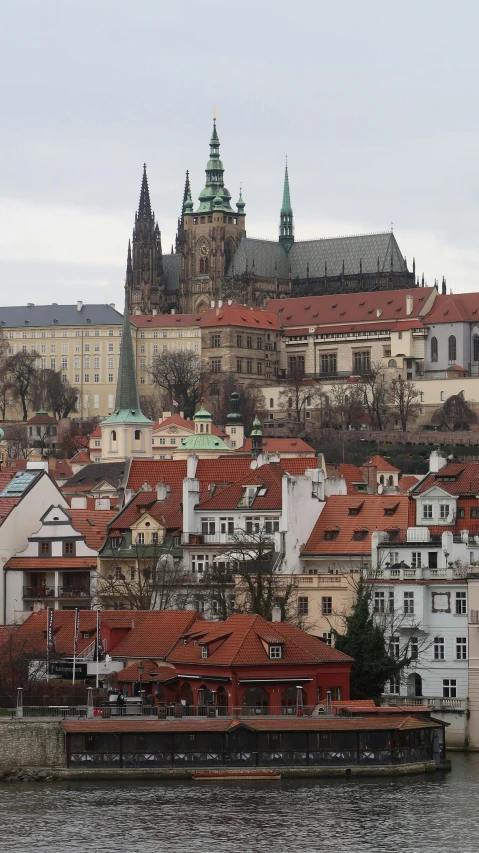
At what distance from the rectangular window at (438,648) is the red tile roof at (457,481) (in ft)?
21.5

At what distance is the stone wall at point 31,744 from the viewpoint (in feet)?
216

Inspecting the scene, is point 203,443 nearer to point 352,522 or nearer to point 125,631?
point 352,522

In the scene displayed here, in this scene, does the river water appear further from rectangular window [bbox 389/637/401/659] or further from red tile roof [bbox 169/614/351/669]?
rectangular window [bbox 389/637/401/659]

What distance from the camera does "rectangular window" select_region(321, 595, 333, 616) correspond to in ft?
255

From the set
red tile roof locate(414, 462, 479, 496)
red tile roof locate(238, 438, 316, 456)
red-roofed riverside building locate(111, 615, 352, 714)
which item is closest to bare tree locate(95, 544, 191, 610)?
red tile roof locate(414, 462, 479, 496)

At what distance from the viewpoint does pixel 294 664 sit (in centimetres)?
6888

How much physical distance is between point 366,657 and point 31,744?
36.4ft

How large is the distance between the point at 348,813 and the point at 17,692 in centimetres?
1238

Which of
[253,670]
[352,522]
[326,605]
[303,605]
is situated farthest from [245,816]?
[352,522]

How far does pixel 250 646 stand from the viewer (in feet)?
227

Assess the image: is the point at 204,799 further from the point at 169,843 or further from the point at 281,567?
the point at 281,567

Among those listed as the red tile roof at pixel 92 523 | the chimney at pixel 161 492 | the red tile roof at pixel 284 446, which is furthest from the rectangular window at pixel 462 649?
the red tile roof at pixel 284 446

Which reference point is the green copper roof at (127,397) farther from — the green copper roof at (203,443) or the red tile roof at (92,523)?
the red tile roof at (92,523)

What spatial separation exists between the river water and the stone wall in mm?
827
